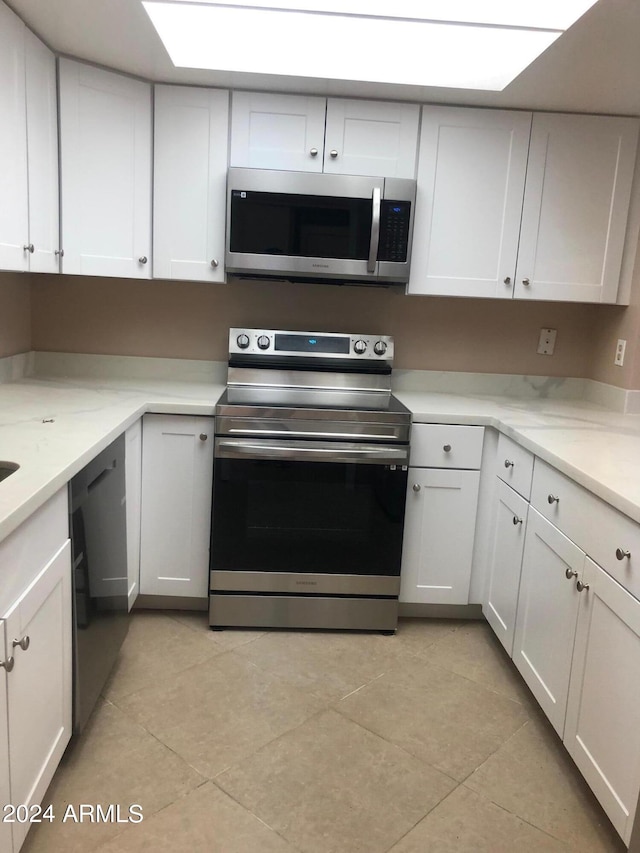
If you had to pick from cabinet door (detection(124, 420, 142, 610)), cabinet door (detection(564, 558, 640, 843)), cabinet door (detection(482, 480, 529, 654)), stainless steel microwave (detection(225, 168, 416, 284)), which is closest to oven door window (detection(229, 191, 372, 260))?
stainless steel microwave (detection(225, 168, 416, 284))

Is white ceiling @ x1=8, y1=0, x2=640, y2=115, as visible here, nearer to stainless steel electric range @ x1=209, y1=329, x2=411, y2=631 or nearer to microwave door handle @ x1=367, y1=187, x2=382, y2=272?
microwave door handle @ x1=367, y1=187, x2=382, y2=272

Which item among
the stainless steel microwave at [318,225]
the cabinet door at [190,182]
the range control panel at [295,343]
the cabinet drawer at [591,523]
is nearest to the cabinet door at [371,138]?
the stainless steel microwave at [318,225]

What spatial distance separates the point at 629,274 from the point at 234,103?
174 centimetres

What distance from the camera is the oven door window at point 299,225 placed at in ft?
8.29

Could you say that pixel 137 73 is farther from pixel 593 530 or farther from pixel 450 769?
pixel 450 769

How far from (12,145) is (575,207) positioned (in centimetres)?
211

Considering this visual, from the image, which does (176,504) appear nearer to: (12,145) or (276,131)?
(12,145)

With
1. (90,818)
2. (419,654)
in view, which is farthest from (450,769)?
(90,818)

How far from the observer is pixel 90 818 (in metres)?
1.65

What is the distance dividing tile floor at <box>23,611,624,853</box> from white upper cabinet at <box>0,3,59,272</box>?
1.46m

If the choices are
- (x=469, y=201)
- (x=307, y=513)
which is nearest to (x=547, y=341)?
(x=469, y=201)

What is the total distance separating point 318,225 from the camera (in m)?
2.56

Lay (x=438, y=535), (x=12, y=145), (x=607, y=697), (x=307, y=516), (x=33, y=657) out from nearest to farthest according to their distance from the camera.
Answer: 1. (x=33, y=657)
2. (x=607, y=697)
3. (x=12, y=145)
4. (x=307, y=516)
5. (x=438, y=535)

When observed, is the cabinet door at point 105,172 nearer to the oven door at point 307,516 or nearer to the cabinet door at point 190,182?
the cabinet door at point 190,182
